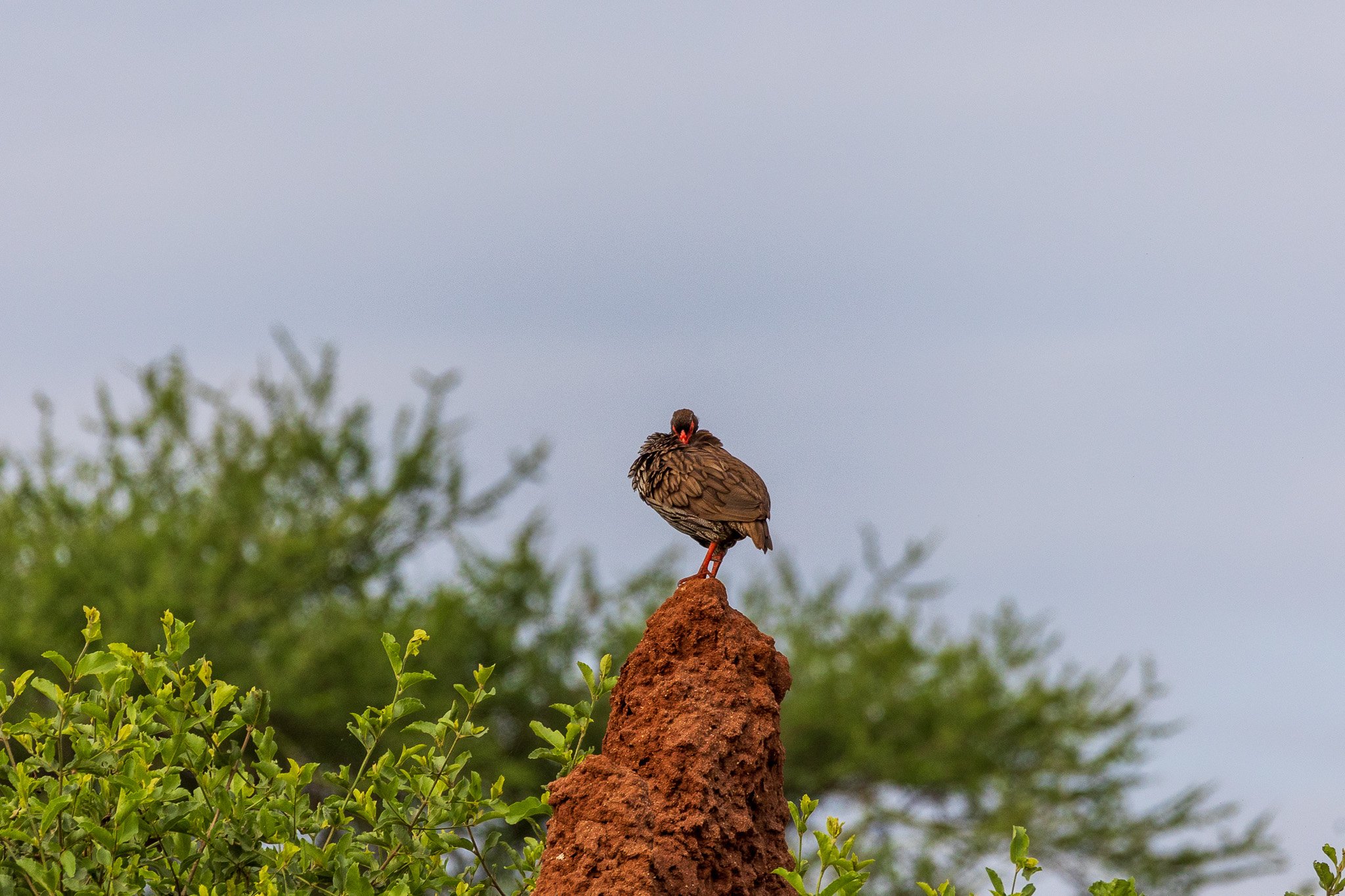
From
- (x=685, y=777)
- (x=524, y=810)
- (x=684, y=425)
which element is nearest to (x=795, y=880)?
(x=685, y=777)

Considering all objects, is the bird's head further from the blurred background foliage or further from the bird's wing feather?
the blurred background foliage

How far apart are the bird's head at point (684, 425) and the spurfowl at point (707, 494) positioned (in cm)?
1

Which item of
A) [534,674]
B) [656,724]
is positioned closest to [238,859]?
[656,724]

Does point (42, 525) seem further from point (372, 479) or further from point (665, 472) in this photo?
point (665, 472)

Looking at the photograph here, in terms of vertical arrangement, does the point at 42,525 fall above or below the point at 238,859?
above

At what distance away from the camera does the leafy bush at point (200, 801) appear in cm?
524

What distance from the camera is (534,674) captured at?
21625 millimetres

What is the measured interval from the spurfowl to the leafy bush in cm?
127

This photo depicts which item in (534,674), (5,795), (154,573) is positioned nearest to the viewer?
(5,795)

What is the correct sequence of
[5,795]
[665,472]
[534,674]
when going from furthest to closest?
1. [534,674]
2. [665,472]
3. [5,795]

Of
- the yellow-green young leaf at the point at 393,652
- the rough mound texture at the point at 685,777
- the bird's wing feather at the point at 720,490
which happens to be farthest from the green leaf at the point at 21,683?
the bird's wing feather at the point at 720,490

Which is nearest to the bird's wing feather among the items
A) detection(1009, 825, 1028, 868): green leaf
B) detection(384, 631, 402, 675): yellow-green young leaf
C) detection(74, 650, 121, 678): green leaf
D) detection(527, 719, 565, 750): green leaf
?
detection(527, 719, 565, 750): green leaf

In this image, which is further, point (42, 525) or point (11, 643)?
point (42, 525)

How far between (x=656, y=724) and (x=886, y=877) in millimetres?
17523
